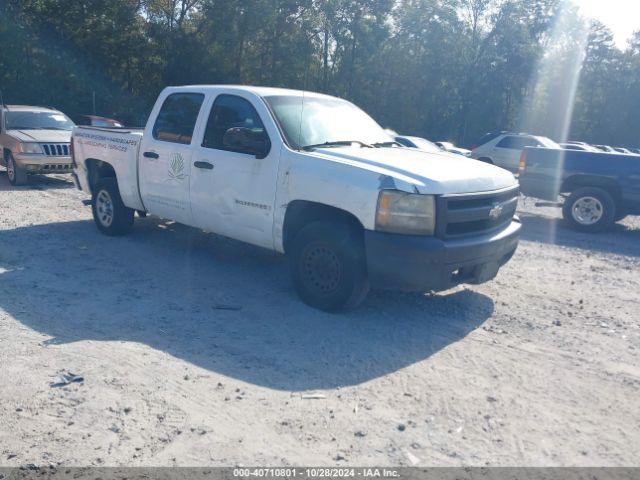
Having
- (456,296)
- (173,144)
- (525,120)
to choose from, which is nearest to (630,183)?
(456,296)

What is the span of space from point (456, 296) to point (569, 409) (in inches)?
94.7

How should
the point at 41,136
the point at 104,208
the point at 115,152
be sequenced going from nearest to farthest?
1. the point at 115,152
2. the point at 104,208
3. the point at 41,136

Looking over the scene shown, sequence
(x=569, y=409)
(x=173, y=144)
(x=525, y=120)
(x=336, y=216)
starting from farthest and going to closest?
(x=525, y=120) < (x=173, y=144) < (x=336, y=216) < (x=569, y=409)

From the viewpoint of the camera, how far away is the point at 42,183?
45.2 feet

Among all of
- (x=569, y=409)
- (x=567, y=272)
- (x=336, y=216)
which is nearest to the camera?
(x=569, y=409)

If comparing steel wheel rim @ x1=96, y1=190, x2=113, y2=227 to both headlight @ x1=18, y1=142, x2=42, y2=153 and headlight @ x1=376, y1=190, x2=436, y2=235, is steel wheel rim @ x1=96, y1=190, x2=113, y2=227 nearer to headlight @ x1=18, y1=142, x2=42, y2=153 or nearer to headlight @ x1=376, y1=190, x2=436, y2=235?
headlight @ x1=376, y1=190, x2=436, y2=235

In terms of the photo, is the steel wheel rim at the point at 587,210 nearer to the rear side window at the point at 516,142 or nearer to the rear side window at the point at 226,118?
the rear side window at the point at 226,118

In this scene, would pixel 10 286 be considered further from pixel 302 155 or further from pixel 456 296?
pixel 456 296

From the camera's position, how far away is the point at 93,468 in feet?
11.1

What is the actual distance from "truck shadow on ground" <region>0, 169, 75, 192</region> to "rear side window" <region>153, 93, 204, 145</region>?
264 inches

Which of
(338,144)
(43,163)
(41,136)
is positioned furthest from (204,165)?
(41,136)

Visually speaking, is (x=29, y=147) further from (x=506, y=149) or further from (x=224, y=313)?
(x=506, y=149)

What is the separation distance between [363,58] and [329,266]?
32.6 metres

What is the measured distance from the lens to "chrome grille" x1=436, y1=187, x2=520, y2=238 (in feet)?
17.3
